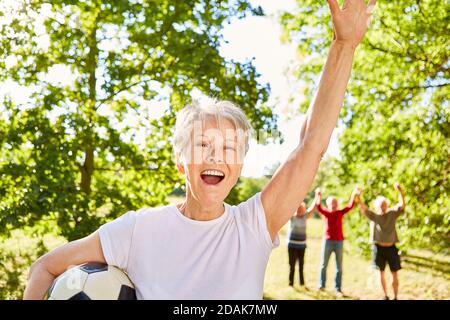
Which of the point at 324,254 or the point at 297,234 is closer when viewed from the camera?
the point at 324,254

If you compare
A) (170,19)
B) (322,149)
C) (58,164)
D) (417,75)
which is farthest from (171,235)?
(417,75)

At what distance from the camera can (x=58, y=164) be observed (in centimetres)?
703

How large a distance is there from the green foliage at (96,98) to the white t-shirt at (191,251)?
16.4 feet

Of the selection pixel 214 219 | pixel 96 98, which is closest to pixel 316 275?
pixel 96 98

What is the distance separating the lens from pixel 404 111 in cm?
1155

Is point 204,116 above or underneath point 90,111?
underneath

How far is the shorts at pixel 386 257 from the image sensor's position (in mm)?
9352

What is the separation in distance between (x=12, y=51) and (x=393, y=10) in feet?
24.6

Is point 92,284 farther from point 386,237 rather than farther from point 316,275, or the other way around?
point 316,275

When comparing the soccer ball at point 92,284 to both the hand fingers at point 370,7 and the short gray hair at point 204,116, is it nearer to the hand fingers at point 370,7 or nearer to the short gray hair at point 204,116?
the short gray hair at point 204,116

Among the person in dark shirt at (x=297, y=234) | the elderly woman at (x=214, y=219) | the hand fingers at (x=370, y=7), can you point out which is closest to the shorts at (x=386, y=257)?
the person in dark shirt at (x=297, y=234)

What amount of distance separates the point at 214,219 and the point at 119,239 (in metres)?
0.37
